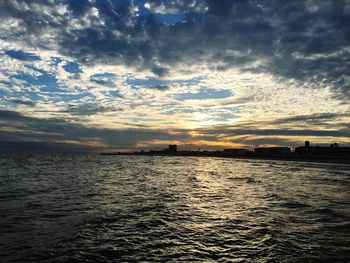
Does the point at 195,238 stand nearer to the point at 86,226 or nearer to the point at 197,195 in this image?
the point at 86,226

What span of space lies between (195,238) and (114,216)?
5.14 meters

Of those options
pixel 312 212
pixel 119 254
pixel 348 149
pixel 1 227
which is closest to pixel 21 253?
pixel 119 254

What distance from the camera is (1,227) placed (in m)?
11.6

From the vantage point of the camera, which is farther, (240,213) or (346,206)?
(346,206)

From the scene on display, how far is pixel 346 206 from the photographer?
17516 millimetres

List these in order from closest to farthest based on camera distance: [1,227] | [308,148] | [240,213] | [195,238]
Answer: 1. [195,238]
2. [1,227]
3. [240,213]
4. [308,148]

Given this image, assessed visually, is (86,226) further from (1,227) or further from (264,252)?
(264,252)

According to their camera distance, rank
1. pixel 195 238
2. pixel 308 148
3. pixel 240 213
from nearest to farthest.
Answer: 1. pixel 195 238
2. pixel 240 213
3. pixel 308 148

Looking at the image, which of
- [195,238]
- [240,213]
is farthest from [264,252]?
[240,213]

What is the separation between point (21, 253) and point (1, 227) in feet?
12.2

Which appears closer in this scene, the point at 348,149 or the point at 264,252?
the point at 264,252

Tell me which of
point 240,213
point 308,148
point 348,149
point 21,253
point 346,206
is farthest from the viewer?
point 308,148

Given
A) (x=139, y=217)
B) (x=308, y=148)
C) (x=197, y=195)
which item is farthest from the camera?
(x=308, y=148)

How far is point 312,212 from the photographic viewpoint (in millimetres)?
15711
